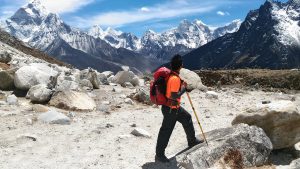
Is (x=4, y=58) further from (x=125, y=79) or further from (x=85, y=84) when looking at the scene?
(x=85, y=84)

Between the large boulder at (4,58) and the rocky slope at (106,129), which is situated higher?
the large boulder at (4,58)

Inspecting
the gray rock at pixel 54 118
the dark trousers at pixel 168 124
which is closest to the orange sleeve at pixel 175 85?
the dark trousers at pixel 168 124

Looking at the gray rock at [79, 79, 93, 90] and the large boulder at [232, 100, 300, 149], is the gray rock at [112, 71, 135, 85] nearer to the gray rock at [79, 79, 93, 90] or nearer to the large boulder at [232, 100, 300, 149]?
the gray rock at [79, 79, 93, 90]

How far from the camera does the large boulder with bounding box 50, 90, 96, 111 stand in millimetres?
23611

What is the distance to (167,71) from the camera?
1404 centimetres

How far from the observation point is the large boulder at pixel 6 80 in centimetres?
2700

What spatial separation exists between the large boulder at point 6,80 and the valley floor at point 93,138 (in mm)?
2503

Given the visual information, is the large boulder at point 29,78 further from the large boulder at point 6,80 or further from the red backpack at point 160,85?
the red backpack at point 160,85

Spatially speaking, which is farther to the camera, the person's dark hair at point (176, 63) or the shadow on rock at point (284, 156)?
the shadow on rock at point (284, 156)

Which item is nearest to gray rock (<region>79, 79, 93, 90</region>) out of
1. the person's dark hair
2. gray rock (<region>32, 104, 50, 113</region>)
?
gray rock (<region>32, 104, 50, 113</region>)

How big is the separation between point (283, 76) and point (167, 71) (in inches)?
1196

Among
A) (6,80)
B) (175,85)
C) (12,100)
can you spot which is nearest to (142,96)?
(12,100)

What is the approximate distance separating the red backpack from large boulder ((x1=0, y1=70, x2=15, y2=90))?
1506cm

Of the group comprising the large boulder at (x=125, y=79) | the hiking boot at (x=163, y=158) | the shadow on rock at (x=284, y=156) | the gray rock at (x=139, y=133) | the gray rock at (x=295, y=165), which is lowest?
the shadow on rock at (x=284, y=156)
